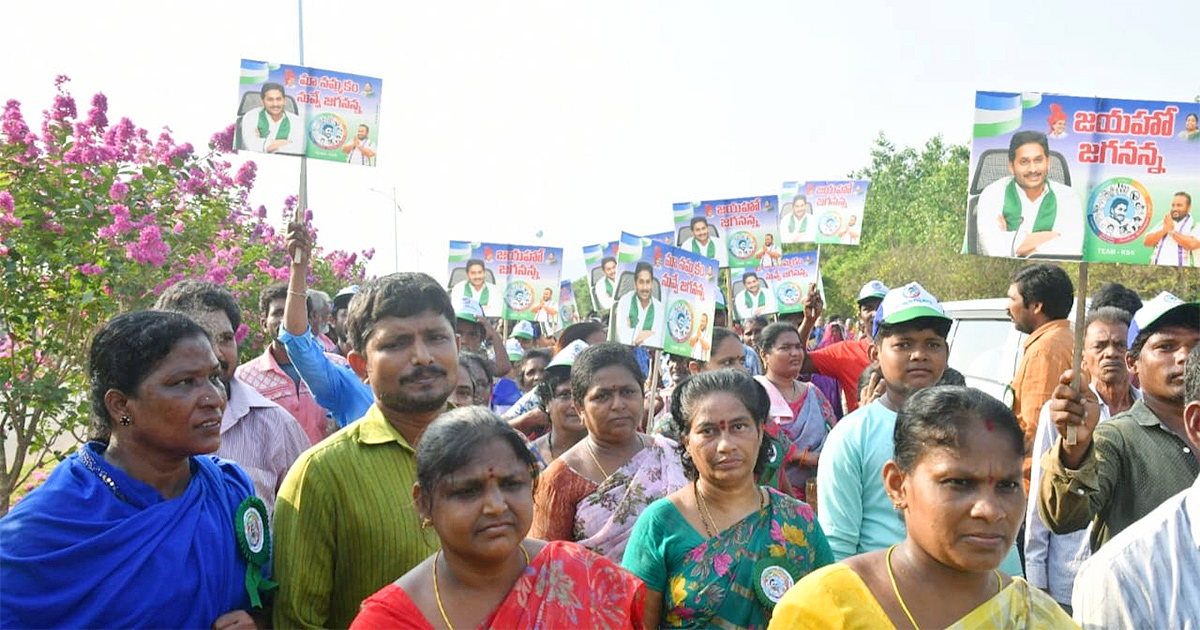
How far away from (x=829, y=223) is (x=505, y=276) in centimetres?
394

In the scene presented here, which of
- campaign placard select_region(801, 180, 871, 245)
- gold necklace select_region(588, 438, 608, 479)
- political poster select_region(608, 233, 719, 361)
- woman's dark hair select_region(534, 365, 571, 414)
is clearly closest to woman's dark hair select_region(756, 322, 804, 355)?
political poster select_region(608, 233, 719, 361)

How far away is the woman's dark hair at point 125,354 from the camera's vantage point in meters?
2.78

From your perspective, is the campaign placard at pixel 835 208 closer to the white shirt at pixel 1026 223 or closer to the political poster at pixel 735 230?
the political poster at pixel 735 230

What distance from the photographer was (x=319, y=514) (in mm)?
2783

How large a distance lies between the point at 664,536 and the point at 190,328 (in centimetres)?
155

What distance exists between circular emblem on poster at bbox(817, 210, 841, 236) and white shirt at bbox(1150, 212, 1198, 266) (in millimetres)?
9204

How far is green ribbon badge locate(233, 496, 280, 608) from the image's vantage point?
2.81 metres

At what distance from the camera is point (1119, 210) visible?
11.0 feet

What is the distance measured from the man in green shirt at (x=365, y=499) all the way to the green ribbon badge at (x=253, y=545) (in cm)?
5

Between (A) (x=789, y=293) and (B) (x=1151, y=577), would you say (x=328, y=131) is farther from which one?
(A) (x=789, y=293)

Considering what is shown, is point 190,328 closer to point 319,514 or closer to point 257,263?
point 319,514

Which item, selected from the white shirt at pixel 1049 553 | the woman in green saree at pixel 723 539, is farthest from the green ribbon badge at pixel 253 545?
the white shirt at pixel 1049 553

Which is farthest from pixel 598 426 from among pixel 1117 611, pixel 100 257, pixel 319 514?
pixel 100 257

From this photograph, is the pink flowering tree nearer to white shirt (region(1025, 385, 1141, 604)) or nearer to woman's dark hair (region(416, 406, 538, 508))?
woman's dark hair (region(416, 406, 538, 508))
